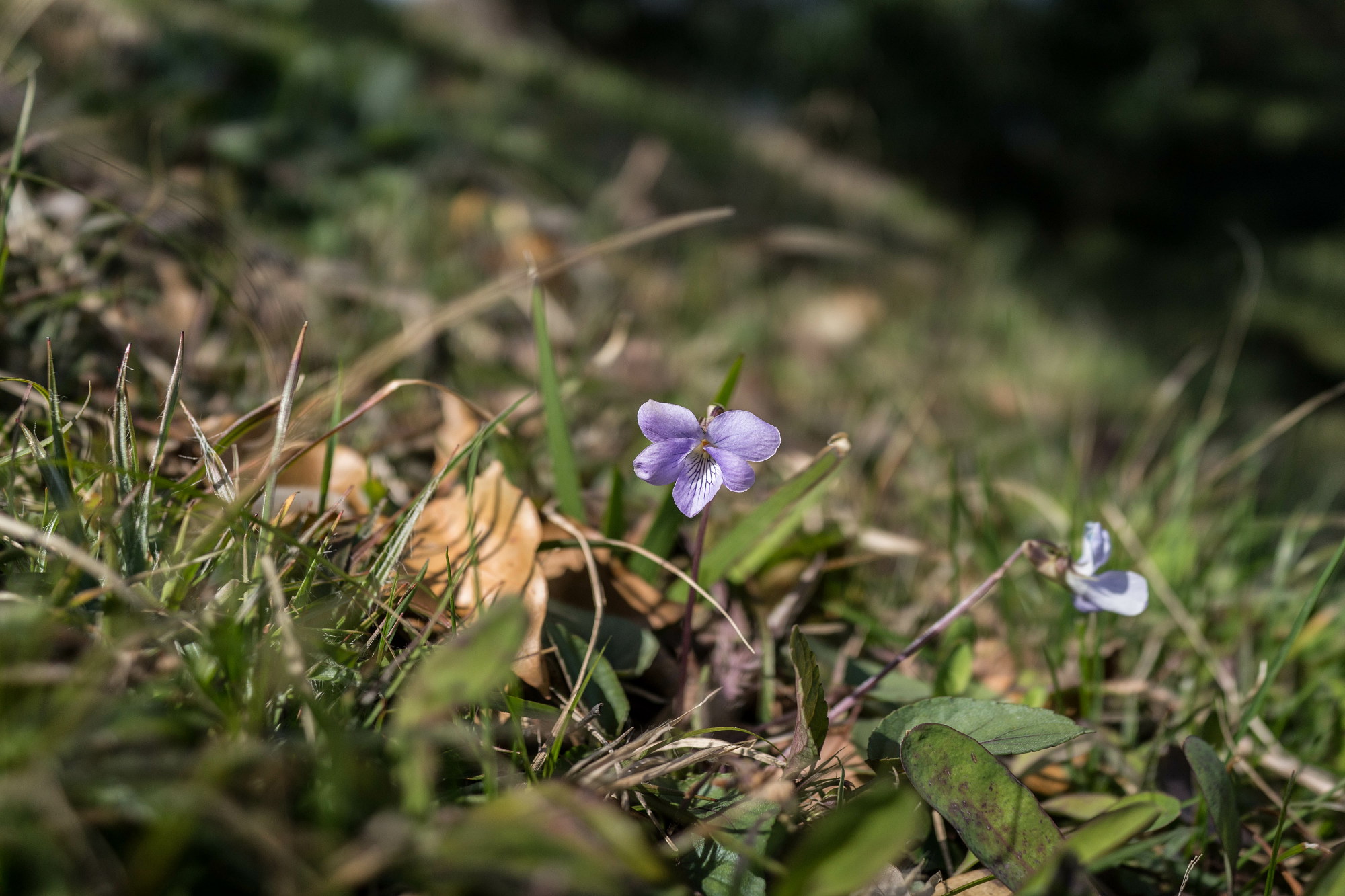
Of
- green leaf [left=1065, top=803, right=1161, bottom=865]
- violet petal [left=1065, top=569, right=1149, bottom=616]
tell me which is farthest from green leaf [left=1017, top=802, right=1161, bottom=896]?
violet petal [left=1065, top=569, right=1149, bottom=616]

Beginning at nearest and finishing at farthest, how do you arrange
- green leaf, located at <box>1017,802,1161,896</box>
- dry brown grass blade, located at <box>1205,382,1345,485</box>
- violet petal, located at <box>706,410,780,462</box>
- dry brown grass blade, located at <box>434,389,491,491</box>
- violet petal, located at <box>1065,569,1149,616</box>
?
green leaf, located at <box>1017,802,1161,896</box> → violet petal, located at <box>706,410,780,462</box> → violet petal, located at <box>1065,569,1149,616</box> → dry brown grass blade, located at <box>434,389,491,491</box> → dry brown grass blade, located at <box>1205,382,1345,485</box>

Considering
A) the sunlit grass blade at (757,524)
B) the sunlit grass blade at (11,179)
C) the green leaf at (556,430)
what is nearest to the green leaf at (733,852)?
the sunlit grass blade at (757,524)

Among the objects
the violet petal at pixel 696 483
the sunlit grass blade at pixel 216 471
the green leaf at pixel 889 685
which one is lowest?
the green leaf at pixel 889 685

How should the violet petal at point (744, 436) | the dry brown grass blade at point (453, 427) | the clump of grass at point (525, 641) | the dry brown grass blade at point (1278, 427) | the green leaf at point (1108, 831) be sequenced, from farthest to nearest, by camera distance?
the dry brown grass blade at point (1278, 427) < the dry brown grass blade at point (453, 427) < the violet petal at point (744, 436) < the green leaf at point (1108, 831) < the clump of grass at point (525, 641)

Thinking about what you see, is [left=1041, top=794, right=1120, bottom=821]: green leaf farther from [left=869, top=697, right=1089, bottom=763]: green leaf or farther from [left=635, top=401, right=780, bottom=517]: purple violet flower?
[left=635, top=401, right=780, bottom=517]: purple violet flower

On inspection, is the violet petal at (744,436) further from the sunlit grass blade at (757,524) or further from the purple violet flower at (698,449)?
the sunlit grass blade at (757,524)

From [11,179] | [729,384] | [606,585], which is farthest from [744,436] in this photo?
[11,179]

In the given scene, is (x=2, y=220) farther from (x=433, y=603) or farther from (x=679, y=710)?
(x=679, y=710)

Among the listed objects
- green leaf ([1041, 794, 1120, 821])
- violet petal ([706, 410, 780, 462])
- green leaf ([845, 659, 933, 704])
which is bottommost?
green leaf ([1041, 794, 1120, 821])
